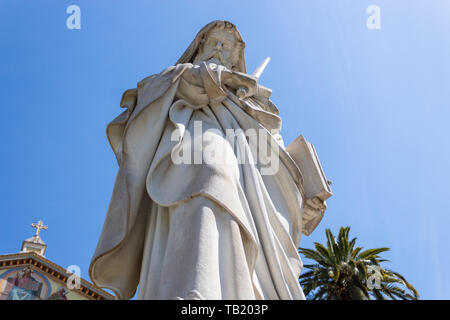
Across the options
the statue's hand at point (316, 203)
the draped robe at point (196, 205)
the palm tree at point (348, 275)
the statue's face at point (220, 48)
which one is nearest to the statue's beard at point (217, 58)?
the statue's face at point (220, 48)

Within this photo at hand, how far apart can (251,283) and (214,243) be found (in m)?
0.34

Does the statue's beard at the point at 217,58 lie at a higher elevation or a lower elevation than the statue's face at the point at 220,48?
lower

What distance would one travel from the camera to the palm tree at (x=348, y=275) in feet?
87.0

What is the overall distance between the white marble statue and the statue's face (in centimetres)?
60

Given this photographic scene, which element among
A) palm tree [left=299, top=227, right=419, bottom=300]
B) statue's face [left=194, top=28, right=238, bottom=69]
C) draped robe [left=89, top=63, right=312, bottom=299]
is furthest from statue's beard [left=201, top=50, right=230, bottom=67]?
palm tree [left=299, top=227, right=419, bottom=300]

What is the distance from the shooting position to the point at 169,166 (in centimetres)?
446

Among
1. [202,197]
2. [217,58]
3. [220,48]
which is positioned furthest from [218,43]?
[202,197]

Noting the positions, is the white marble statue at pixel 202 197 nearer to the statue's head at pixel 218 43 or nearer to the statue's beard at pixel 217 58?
the statue's beard at pixel 217 58

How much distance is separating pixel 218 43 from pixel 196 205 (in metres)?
2.92

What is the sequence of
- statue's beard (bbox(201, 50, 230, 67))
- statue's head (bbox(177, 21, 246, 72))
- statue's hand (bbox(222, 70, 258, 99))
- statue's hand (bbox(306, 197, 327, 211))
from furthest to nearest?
statue's head (bbox(177, 21, 246, 72)) → statue's beard (bbox(201, 50, 230, 67)) → statue's hand (bbox(222, 70, 258, 99)) → statue's hand (bbox(306, 197, 327, 211))

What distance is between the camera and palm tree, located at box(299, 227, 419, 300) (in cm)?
2653

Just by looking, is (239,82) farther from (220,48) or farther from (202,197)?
(202,197)

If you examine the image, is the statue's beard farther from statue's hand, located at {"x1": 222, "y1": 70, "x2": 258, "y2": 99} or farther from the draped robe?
the draped robe
